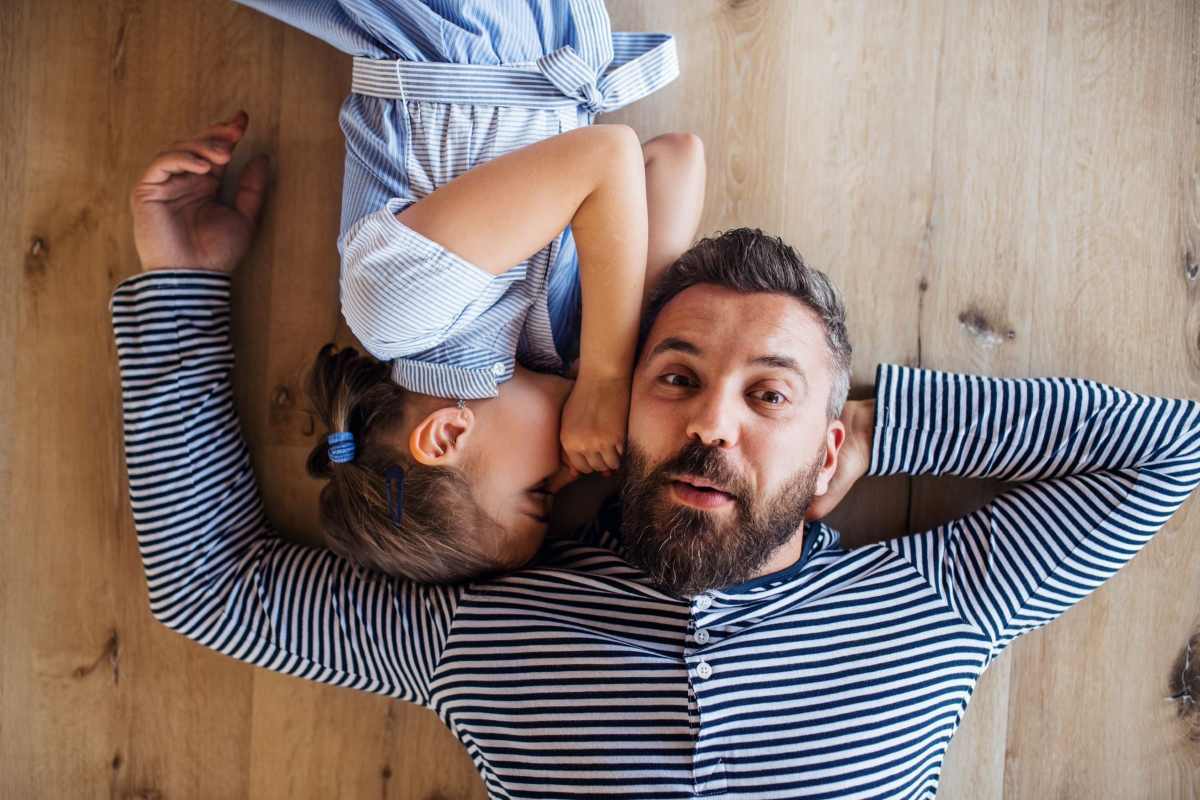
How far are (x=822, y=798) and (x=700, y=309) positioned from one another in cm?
63

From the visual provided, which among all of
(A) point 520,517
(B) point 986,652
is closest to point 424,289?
(A) point 520,517

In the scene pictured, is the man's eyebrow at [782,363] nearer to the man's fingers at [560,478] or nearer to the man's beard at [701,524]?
the man's beard at [701,524]

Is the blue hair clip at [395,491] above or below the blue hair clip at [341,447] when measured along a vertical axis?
below

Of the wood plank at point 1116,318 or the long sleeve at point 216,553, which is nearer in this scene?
the long sleeve at point 216,553

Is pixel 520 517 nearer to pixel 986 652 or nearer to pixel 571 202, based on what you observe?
pixel 571 202

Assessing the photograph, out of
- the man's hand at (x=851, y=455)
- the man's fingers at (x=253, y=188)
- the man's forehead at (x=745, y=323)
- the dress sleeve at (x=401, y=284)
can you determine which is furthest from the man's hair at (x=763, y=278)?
the man's fingers at (x=253, y=188)

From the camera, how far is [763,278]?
103cm

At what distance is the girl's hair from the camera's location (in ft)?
3.51

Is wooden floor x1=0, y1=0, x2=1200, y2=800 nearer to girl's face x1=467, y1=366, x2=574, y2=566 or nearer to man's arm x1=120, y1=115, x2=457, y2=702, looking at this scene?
man's arm x1=120, y1=115, x2=457, y2=702

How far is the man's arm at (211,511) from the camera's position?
1163 millimetres

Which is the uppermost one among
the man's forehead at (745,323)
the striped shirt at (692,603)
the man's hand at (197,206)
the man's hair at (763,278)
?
the man's hand at (197,206)

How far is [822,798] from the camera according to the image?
1.00m

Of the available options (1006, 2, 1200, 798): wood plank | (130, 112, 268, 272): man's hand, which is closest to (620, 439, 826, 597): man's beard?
(1006, 2, 1200, 798): wood plank

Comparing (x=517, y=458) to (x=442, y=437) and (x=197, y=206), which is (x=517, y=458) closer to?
(x=442, y=437)
